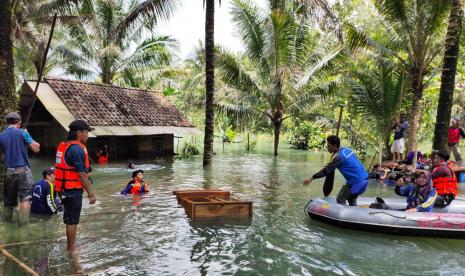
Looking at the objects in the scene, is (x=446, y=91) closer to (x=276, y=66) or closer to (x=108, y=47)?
(x=276, y=66)

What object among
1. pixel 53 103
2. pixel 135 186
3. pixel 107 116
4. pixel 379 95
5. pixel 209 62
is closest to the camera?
pixel 135 186

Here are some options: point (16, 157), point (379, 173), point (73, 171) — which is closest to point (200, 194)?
point (16, 157)

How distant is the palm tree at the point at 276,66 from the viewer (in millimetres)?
20859

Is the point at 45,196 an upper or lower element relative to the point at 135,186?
upper

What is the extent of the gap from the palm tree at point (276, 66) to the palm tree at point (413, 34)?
3590 millimetres

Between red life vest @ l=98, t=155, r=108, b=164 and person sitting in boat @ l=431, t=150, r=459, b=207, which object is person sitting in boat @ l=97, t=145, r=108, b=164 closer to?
red life vest @ l=98, t=155, r=108, b=164

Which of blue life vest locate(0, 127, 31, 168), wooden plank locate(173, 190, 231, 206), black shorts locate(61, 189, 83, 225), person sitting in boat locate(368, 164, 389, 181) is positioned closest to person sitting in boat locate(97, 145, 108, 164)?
wooden plank locate(173, 190, 231, 206)

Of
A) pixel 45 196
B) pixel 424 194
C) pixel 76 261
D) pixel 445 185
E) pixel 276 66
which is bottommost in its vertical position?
pixel 76 261

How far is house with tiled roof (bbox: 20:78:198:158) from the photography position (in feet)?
56.2

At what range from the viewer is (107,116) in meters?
18.3

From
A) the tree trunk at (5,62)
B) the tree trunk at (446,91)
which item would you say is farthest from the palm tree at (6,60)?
the tree trunk at (446,91)

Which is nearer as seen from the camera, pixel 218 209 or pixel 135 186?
pixel 218 209

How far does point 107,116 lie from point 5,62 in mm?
10189

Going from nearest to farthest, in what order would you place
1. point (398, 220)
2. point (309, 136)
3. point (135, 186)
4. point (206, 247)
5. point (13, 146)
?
point (13, 146)
point (206, 247)
point (398, 220)
point (135, 186)
point (309, 136)
